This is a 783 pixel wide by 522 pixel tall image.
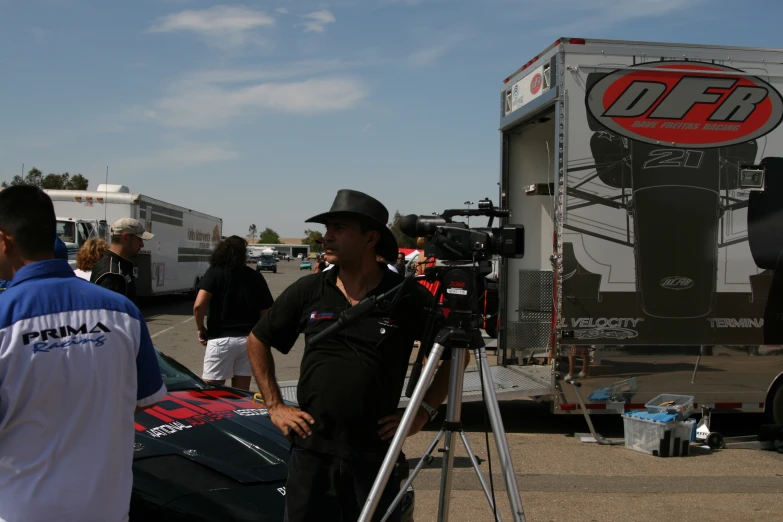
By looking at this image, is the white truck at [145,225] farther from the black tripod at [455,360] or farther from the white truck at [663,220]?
the black tripod at [455,360]

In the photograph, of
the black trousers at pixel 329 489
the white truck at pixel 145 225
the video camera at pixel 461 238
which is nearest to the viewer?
the black trousers at pixel 329 489

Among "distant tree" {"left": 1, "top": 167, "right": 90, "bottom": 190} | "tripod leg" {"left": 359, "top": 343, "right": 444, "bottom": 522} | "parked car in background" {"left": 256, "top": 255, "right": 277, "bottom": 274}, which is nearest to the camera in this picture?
"tripod leg" {"left": 359, "top": 343, "right": 444, "bottom": 522}

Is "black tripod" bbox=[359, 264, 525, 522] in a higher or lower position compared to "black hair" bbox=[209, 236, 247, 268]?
lower

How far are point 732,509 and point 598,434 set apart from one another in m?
2.16

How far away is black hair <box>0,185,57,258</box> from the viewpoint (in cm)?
231

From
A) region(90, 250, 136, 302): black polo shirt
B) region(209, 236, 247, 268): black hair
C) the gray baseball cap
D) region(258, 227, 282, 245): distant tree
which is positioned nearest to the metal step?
region(209, 236, 247, 268): black hair

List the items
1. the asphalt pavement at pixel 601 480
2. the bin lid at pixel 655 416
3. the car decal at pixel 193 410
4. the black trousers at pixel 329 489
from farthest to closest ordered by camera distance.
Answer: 1. the bin lid at pixel 655 416
2. the asphalt pavement at pixel 601 480
3. the car decal at pixel 193 410
4. the black trousers at pixel 329 489

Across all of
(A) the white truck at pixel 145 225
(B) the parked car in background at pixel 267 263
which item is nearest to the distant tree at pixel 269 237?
(B) the parked car in background at pixel 267 263

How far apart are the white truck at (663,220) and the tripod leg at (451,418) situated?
4.27m

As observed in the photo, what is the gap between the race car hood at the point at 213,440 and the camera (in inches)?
147

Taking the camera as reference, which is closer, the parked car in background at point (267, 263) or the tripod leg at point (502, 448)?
the tripod leg at point (502, 448)

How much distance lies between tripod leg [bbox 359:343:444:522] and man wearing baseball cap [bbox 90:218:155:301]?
10.9 feet

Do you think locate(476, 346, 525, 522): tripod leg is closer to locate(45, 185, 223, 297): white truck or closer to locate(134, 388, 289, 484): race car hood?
locate(134, 388, 289, 484): race car hood

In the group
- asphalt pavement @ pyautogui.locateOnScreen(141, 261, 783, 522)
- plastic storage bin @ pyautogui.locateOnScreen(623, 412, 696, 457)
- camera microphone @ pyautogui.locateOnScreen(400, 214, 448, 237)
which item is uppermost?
camera microphone @ pyautogui.locateOnScreen(400, 214, 448, 237)
